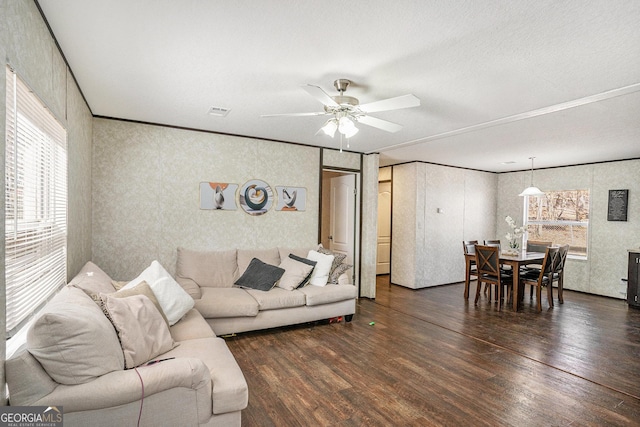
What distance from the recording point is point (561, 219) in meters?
6.67

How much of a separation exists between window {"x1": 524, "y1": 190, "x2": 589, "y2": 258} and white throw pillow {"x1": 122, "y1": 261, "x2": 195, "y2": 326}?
7.09m

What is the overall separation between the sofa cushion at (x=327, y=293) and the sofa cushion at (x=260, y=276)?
38 centimetres

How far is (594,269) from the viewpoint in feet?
20.0

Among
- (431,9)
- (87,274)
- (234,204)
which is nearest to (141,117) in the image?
(234,204)

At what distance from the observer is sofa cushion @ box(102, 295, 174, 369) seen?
6.27ft

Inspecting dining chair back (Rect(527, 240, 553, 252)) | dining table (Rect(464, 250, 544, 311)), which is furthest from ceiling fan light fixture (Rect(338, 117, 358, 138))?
dining chair back (Rect(527, 240, 553, 252))

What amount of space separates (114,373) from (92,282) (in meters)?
1.09

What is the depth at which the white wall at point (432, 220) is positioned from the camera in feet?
21.0

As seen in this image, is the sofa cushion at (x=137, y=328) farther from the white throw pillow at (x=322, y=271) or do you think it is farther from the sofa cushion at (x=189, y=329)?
the white throw pillow at (x=322, y=271)

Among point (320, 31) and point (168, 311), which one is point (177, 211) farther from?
point (320, 31)

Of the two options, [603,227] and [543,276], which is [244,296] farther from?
[603,227]

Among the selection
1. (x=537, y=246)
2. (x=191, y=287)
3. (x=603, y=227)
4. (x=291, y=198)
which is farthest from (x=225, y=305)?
(x=603, y=227)

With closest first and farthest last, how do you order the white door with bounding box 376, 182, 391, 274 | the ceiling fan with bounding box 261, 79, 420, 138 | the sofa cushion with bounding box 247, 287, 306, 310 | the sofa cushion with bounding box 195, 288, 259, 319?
1. the ceiling fan with bounding box 261, 79, 420, 138
2. the sofa cushion with bounding box 195, 288, 259, 319
3. the sofa cushion with bounding box 247, 287, 306, 310
4. the white door with bounding box 376, 182, 391, 274

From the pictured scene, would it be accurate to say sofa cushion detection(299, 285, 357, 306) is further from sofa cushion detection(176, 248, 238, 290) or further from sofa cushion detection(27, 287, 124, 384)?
sofa cushion detection(27, 287, 124, 384)
